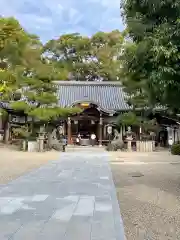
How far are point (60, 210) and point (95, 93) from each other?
25.7m

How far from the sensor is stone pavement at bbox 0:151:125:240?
13.3 ft

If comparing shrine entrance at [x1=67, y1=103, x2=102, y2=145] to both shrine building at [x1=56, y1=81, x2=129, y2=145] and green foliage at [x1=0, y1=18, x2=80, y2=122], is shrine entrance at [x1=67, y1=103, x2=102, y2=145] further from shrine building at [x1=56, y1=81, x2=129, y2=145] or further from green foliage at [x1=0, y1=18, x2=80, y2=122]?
green foliage at [x1=0, y1=18, x2=80, y2=122]

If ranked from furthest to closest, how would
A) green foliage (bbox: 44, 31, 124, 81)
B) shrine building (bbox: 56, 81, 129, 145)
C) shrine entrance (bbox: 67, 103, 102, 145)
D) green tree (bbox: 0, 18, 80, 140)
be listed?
green foliage (bbox: 44, 31, 124, 81) → shrine entrance (bbox: 67, 103, 102, 145) → shrine building (bbox: 56, 81, 129, 145) → green tree (bbox: 0, 18, 80, 140)

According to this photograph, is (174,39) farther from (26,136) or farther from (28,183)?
(26,136)

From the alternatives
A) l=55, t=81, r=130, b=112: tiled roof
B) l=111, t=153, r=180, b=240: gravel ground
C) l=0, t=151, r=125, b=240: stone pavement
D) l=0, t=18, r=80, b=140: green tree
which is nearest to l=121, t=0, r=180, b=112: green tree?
l=111, t=153, r=180, b=240: gravel ground

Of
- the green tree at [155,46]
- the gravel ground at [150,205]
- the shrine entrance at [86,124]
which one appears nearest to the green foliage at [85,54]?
the shrine entrance at [86,124]

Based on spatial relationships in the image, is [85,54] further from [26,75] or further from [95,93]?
[26,75]

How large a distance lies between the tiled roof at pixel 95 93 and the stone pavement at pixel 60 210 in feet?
64.7

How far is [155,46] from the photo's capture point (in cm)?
562

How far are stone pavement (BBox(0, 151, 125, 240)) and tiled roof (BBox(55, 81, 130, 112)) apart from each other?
19.7 m

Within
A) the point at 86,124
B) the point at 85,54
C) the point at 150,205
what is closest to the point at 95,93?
the point at 86,124

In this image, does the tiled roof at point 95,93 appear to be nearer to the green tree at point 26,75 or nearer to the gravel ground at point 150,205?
the green tree at point 26,75

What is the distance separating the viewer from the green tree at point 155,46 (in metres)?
5.68

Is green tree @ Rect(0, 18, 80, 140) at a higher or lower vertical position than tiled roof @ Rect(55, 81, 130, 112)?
lower
